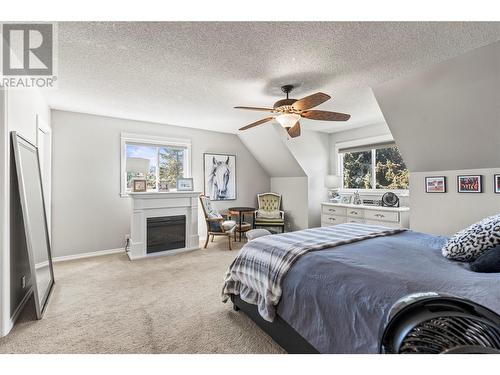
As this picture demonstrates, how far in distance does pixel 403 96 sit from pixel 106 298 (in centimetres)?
394

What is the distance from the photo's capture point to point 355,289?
4.12ft

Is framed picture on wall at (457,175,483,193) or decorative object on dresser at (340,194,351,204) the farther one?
decorative object on dresser at (340,194,351,204)

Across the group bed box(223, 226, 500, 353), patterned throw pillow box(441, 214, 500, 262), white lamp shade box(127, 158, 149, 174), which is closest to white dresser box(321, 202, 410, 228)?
bed box(223, 226, 500, 353)

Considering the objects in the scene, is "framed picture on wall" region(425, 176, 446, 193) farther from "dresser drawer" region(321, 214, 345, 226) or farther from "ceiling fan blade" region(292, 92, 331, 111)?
"ceiling fan blade" region(292, 92, 331, 111)

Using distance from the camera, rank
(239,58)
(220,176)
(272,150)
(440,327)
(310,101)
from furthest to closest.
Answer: (220,176), (272,150), (310,101), (239,58), (440,327)

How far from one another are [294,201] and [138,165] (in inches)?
131

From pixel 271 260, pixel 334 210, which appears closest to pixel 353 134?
pixel 334 210

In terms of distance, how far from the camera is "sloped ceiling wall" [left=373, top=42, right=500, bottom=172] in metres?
2.18

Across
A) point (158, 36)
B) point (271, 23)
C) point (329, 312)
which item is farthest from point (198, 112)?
point (329, 312)

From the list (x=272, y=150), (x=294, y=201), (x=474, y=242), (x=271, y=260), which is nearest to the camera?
(x=474, y=242)

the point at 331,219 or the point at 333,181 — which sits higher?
the point at 333,181

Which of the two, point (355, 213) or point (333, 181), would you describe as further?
point (333, 181)

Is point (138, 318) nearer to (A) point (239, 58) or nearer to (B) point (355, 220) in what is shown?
(A) point (239, 58)

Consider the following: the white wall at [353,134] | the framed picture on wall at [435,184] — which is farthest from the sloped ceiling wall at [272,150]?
the framed picture on wall at [435,184]
